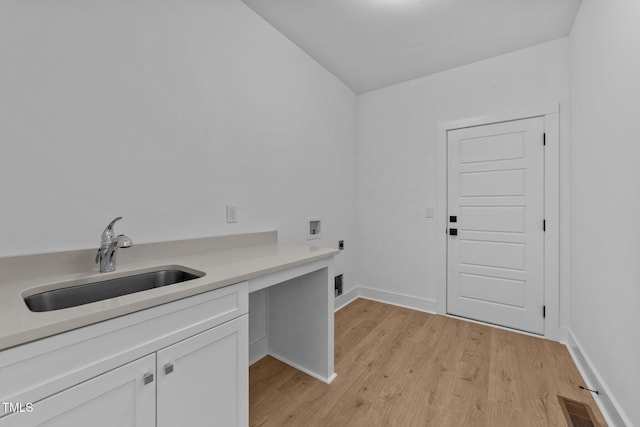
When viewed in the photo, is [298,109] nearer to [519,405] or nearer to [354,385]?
[354,385]

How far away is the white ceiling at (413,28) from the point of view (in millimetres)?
1931

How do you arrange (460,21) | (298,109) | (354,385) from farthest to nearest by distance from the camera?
(298,109) → (460,21) → (354,385)

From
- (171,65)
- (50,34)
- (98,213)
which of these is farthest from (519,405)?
(50,34)

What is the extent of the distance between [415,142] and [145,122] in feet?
8.04

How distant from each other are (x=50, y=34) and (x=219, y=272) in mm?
1212

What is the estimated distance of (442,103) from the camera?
280cm

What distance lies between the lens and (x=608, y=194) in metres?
1.51

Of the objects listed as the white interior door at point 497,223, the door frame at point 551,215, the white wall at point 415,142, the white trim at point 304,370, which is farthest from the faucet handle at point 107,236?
the door frame at point 551,215

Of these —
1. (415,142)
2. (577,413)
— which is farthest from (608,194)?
(415,142)

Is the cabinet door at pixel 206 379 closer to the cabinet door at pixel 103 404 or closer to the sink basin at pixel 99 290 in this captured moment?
the cabinet door at pixel 103 404

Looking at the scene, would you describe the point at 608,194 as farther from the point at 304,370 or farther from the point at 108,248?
the point at 108,248

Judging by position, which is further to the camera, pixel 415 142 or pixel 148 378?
pixel 415 142

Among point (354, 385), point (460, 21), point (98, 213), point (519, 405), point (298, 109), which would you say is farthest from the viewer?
point (298, 109)

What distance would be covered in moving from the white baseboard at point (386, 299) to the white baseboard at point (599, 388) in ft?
3.53
